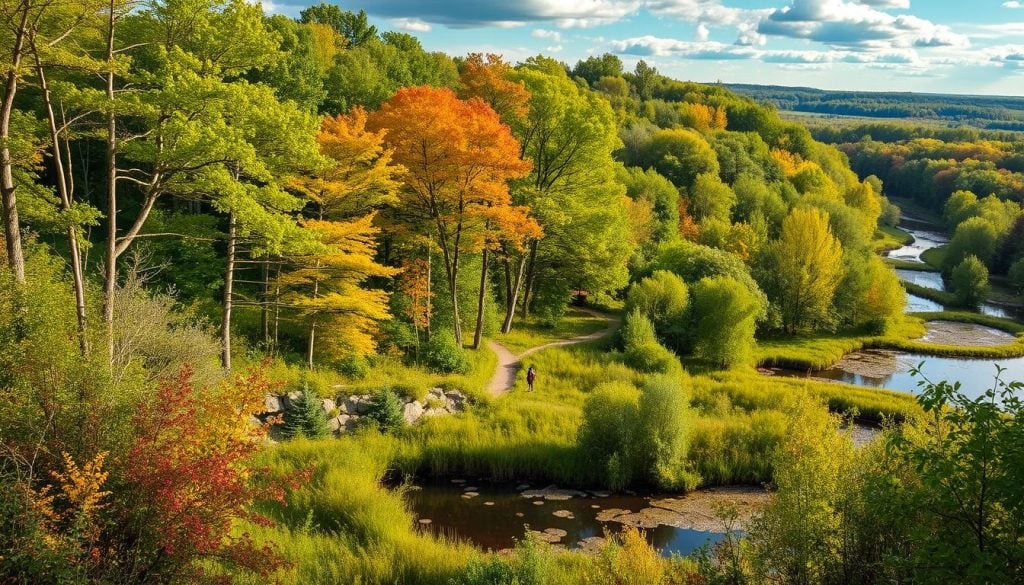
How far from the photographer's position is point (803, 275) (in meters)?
38.8

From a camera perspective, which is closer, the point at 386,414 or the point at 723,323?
the point at 386,414

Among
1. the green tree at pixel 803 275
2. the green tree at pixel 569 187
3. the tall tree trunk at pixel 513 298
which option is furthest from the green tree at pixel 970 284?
the tall tree trunk at pixel 513 298

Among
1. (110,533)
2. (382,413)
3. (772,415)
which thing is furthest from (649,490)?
(110,533)

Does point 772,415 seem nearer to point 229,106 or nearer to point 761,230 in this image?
point 229,106

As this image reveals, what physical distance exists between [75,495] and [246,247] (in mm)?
16776

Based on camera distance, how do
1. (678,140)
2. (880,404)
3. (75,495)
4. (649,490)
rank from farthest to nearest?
(678,140), (880,404), (649,490), (75,495)

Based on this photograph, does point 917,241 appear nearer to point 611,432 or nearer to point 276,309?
point 611,432

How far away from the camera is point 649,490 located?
18.8 metres

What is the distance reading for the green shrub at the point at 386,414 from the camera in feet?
69.2

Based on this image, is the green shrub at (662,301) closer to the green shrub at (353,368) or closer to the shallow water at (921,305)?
the green shrub at (353,368)

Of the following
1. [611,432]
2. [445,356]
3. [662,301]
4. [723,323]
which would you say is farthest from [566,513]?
[662,301]

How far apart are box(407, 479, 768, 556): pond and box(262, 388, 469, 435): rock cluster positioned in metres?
3.51

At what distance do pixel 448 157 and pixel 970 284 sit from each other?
49959mm

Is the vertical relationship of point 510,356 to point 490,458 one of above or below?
above
